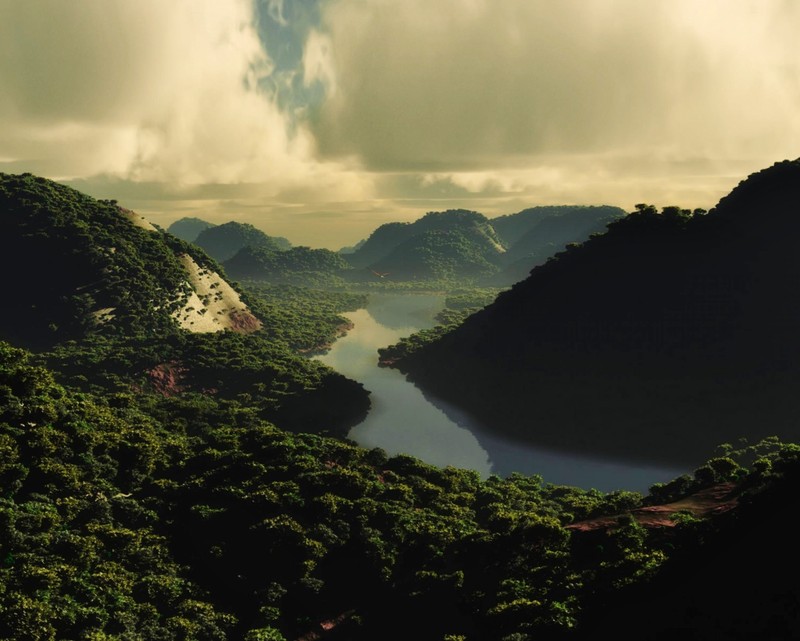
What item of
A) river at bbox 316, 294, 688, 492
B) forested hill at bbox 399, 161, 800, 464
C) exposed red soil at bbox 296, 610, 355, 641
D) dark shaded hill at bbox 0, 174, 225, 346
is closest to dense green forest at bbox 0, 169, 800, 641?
exposed red soil at bbox 296, 610, 355, 641

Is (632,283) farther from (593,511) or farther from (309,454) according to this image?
(309,454)

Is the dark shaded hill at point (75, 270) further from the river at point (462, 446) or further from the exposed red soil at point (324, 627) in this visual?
the exposed red soil at point (324, 627)

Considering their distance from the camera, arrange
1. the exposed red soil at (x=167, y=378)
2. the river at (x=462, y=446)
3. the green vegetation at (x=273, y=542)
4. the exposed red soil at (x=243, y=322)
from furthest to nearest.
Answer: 1. the exposed red soil at (x=243, y=322)
2. the exposed red soil at (x=167, y=378)
3. the river at (x=462, y=446)
4. the green vegetation at (x=273, y=542)

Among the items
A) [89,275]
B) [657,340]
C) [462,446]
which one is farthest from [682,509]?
[89,275]

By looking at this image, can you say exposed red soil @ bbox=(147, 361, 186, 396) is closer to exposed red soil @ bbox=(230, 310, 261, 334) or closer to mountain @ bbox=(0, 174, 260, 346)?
mountain @ bbox=(0, 174, 260, 346)

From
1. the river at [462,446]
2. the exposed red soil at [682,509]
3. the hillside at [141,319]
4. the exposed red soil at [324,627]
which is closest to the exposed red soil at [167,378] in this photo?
the hillside at [141,319]

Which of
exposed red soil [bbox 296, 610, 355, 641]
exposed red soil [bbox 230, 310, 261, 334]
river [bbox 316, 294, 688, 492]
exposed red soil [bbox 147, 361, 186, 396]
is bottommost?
river [bbox 316, 294, 688, 492]
